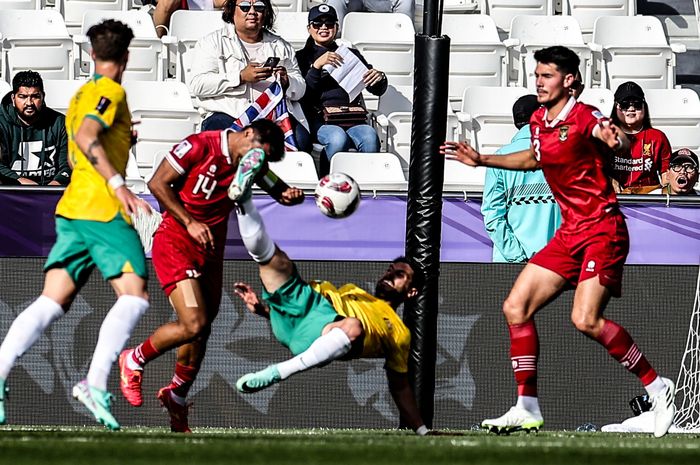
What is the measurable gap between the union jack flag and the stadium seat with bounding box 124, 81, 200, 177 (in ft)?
2.83

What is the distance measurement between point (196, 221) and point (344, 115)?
3.61 m

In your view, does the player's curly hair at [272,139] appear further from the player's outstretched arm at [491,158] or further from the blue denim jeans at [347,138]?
the blue denim jeans at [347,138]

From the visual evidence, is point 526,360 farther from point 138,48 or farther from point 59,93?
point 138,48

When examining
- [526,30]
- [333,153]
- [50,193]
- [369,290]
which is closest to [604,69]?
[526,30]

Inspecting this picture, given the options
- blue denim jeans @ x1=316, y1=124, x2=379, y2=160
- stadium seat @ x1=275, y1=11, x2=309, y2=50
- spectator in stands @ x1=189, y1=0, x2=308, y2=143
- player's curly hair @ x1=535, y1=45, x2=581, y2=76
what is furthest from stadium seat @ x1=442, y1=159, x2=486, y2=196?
player's curly hair @ x1=535, y1=45, x2=581, y2=76

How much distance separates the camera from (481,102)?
513 inches

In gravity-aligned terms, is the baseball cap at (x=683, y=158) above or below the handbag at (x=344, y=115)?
below

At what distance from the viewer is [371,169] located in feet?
37.7

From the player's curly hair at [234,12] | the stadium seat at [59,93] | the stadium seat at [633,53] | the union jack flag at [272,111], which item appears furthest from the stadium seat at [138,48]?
the stadium seat at [633,53]

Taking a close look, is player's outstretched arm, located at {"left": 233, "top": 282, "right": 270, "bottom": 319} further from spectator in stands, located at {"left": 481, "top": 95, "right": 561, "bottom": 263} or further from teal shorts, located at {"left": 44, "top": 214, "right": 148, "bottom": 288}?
spectator in stands, located at {"left": 481, "top": 95, "right": 561, "bottom": 263}

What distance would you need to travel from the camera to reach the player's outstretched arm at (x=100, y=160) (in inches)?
283

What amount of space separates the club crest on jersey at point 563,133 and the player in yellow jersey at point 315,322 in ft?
5.33

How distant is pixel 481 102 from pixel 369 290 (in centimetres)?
324

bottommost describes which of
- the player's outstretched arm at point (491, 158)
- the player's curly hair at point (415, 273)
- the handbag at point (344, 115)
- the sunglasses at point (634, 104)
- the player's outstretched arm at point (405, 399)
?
the player's outstretched arm at point (405, 399)
